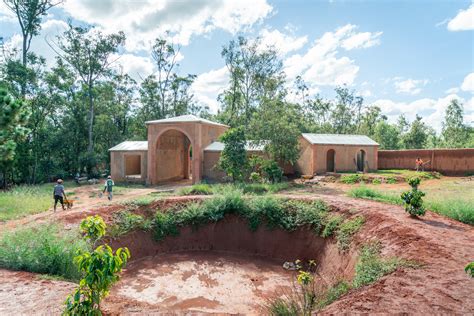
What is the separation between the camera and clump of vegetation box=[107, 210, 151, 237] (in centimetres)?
1014

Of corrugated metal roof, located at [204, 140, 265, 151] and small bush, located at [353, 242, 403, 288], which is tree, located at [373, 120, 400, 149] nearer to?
corrugated metal roof, located at [204, 140, 265, 151]

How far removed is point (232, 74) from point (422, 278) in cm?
3362

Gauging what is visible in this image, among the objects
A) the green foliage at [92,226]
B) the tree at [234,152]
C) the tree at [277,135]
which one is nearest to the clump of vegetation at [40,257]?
the green foliage at [92,226]

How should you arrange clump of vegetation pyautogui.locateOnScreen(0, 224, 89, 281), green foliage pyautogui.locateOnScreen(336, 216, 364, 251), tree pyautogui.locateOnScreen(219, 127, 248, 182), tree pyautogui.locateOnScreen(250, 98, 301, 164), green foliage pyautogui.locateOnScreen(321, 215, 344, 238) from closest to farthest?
clump of vegetation pyautogui.locateOnScreen(0, 224, 89, 281) < green foliage pyautogui.locateOnScreen(336, 216, 364, 251) < green foliage pyautogui.locateOnScreen(321, 215, 344, 238) < tree pyautogui.locateOnScreen(219, 127, 248, 182) < tree pyautogui.locateOnScreen(250, 98, 301, 164)

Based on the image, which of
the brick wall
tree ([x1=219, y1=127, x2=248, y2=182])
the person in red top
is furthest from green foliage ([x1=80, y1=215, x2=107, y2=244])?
the brick wall

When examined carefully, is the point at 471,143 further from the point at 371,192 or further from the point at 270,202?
the point at 270,202

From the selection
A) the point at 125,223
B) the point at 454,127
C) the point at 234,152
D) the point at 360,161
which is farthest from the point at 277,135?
the point at 454,127

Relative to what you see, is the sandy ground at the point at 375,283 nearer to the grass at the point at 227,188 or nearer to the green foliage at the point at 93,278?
the green foliage at the point at 93,278

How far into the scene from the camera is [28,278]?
5.93 meters

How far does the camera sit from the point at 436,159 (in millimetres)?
23000

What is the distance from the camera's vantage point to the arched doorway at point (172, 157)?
76.8 feet

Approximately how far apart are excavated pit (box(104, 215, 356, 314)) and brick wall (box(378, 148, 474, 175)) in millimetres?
18547

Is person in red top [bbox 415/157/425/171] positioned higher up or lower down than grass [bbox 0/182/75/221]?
higher up

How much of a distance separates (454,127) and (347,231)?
39043 mm
